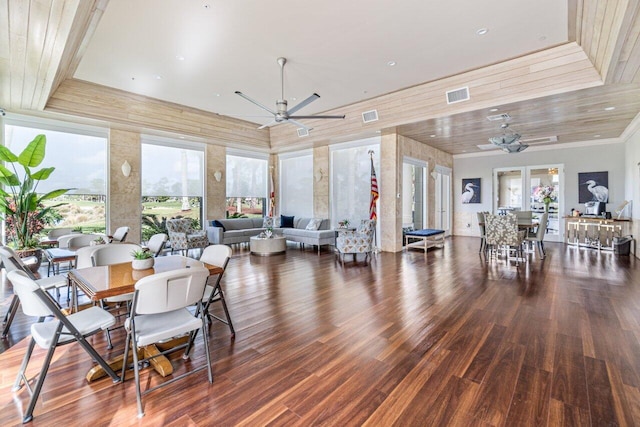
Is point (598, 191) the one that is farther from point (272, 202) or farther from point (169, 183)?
point (169, 183)

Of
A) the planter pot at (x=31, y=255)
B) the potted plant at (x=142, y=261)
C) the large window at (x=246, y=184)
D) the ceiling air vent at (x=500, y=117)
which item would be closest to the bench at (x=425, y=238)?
the ceiling air vent at (x=500, y=117)

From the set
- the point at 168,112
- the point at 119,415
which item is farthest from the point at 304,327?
the point at 168,112

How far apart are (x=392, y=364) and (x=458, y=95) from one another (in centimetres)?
560

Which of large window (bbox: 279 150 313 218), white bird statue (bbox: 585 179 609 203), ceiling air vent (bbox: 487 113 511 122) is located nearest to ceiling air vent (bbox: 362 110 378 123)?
ceiling air vent (bbox: 487 113 511 122)

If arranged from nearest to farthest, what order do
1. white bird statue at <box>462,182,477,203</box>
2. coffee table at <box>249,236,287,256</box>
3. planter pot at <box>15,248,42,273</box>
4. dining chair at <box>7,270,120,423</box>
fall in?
dining chair at <box>7,270,120,423</box> < planter pot at <box>15,248,42,273</box> < coffee table at <box>249,236,287,256</box> < white bird statue at <box>462,182,477,203</box>

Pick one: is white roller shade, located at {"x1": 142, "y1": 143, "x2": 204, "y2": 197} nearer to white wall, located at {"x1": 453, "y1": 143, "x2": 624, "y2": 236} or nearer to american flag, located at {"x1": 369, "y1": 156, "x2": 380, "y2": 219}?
american flag, located at {"x1": 369, "y1": 156, "x2": 380, "y2": 219}

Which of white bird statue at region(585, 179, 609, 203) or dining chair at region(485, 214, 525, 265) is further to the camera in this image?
white bird statue at region(585, 179, 609, 203)

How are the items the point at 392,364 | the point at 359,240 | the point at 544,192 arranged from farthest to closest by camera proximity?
the point at 544,192, the point at 359,240, the point at 392,364

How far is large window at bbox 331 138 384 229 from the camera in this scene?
29.8 feet

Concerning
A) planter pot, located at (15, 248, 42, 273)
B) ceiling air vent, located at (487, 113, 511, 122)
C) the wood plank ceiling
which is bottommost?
planter pot, located at (15, 248, 42, 273)

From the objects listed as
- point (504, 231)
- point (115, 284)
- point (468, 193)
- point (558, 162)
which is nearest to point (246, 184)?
point (504, 231)

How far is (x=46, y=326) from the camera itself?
88.2 inches

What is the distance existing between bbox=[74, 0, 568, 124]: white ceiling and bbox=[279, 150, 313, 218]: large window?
4180mm

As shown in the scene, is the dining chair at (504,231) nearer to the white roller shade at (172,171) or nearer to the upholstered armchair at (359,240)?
the upholstered armchair at (359,240)
